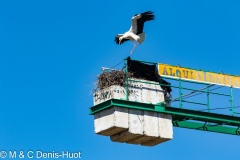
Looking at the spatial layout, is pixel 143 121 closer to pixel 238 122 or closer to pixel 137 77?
pixel 137 77

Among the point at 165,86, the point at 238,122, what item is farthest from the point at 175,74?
the point at 238,122

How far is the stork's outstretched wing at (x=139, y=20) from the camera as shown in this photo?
32625mm

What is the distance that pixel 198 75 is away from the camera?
33719 mm

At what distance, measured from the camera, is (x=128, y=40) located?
33.3 meters

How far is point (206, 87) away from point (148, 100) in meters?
2.63

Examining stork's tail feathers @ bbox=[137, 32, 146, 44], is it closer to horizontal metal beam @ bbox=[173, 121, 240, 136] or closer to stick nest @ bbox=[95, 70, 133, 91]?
stick nest @ bbox=[95, 70, 133, 91]

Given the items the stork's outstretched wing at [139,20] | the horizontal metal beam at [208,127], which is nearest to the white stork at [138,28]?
the stork's outstretched wing at [139,20]

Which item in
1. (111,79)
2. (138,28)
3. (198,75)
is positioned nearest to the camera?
(111,79)

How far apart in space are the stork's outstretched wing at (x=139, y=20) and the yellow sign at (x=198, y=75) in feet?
4.48

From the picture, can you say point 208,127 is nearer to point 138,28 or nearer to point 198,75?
point 198,75

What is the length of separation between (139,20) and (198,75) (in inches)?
111

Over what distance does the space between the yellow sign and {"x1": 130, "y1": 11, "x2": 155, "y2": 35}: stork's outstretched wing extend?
4.48 ft

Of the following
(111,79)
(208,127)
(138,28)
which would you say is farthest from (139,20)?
(208,127)

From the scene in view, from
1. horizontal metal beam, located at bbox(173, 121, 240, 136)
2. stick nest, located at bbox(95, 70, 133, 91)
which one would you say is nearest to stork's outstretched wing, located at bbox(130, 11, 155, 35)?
stick nest, located at bbox(95, 70, 133, 91)
